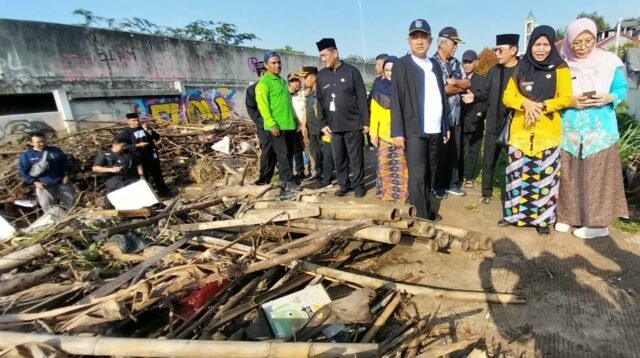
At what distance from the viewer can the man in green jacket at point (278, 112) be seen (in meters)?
5.45

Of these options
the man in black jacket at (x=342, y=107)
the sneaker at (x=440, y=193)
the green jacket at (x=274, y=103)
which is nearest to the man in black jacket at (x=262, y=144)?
the green jacket at (x=274, y=103)

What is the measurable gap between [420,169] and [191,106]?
10.9 metres

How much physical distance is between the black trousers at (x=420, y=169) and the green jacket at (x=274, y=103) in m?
2.49

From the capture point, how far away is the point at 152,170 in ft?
21.5

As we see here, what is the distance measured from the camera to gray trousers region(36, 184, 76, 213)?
18.1 feet

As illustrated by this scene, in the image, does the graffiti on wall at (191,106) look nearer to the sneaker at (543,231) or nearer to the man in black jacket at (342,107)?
the man in black jacket at (342,107)

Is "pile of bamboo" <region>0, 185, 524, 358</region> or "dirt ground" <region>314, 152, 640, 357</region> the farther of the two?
"dirt ground" <region>314, 152, 640, 357</region>

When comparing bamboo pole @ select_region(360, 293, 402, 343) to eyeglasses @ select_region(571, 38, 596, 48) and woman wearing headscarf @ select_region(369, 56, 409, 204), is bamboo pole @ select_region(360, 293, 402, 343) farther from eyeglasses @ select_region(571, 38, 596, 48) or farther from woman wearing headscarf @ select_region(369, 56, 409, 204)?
eyeglasses @ select_region(571, 38, 596, 48)

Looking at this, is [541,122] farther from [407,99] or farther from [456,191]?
[456,191]

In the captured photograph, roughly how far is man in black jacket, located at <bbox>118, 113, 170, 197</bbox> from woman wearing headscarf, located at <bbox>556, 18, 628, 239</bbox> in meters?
6.16

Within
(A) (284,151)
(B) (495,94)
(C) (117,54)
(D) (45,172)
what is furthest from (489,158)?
(C) (117,54)

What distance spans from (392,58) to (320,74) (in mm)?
1030

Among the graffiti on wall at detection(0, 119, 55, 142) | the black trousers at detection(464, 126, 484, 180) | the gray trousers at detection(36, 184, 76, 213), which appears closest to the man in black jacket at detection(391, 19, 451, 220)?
the black trousers at detection(464, 126, 484, 180)

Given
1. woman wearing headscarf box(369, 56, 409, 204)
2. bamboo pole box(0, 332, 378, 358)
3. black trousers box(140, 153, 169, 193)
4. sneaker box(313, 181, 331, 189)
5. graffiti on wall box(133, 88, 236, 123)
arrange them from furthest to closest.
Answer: graffiti on wall box(133, 88, 236, 123) → black trousers box(140, 153, 169, 193) → sneaker box(313, 181, 331, 189) → woman wearing headscarf box(369, 56, 409, 204) → bamboo pole box(0, 332, 378, 358)
